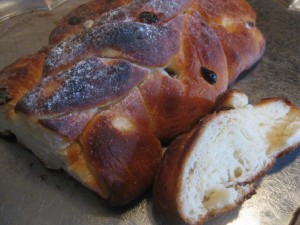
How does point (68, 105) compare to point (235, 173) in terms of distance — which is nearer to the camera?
point (68, 105)

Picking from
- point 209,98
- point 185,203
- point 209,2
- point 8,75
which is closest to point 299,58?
point 209,2

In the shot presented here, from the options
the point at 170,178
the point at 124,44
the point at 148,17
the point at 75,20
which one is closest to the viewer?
the point at 170,178

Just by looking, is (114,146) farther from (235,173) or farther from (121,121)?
(235,173)

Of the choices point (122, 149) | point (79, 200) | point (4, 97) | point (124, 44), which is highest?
point (124, 44)

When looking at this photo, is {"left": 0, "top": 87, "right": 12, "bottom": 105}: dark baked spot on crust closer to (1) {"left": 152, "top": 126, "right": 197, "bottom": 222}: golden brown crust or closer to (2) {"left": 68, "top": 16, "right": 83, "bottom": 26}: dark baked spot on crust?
(2) {"left": 68, "top": 16, "right": 83, "bottom": 26}: dark baked spot on crust

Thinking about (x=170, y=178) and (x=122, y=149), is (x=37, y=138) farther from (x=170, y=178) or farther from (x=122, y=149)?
(x=170, y=178)

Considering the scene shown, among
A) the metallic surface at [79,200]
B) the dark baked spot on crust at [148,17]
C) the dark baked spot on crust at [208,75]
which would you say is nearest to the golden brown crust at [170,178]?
the metallic surface at [79,200]

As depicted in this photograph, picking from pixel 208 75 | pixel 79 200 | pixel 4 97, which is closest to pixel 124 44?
pixel 208 75
